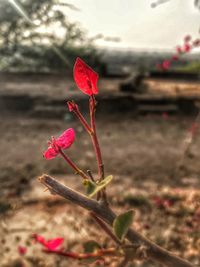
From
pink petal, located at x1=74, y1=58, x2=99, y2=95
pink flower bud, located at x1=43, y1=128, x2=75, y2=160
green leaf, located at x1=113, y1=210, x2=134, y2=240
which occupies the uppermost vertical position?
pink petal, located at x1=74, y1=58, x2=99, y2=95

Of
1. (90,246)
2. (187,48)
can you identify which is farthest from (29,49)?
(90,246)

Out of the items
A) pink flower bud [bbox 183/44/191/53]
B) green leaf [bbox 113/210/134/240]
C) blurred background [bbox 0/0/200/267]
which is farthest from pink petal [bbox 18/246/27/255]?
pink flower bud [bbox 183/44/191/53]

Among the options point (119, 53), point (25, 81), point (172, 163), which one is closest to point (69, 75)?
point (25, 81)

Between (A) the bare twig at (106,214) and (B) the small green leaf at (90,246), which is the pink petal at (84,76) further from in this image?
(B) the small green leaf at (90,246)

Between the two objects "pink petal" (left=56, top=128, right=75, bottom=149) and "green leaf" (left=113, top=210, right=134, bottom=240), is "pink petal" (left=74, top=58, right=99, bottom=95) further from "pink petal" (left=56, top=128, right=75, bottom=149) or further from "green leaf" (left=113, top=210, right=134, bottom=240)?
"green leaf" (left=113, top=210, right=134, bottom=240)

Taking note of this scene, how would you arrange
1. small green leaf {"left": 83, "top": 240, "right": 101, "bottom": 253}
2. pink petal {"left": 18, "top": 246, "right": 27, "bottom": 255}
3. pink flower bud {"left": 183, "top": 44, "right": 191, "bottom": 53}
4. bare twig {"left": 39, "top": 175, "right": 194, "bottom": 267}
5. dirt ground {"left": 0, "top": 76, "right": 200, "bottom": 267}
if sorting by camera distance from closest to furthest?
bare twig {"left": 39, "top": 175, "right": 194, "bottom": 267}, small green leaf {"left": 83, "top": 240, "right": 101, "bottom": 253}, pink petal {"left": 18, "top": 246, "right": 27, "bottom": 255}, dirt ground {"left": 0, "top": 76, "right": 200, "bottom": 267}, pink flower bud {"left": 183, "top": 44, "right": 191, "bottom": 53}

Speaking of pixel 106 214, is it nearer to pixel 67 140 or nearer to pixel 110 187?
pixel 67 140

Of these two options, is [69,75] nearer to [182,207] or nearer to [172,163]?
[172,163]

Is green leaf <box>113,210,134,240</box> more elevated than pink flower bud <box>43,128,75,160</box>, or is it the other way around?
pink flower bud <box>43,128,75,160</box>
